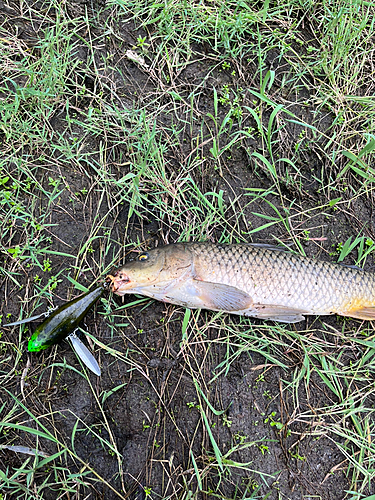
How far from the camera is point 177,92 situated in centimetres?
338

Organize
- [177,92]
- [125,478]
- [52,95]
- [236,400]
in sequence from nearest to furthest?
[125,478], [236,400], [52,95], [177,92]

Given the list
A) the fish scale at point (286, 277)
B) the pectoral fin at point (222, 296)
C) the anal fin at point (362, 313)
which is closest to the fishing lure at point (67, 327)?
the pectoral fin at point (222, 296)

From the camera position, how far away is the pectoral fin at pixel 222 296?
2748mm

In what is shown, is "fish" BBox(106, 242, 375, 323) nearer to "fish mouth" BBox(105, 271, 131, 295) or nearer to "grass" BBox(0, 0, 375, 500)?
"fish mouth" BBox(105, 271, 131, 295)

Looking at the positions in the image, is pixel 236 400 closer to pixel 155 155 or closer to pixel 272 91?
pixel 155 155

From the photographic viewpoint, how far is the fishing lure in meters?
2.63

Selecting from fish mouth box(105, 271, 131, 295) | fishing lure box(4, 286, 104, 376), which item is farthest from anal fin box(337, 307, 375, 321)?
fishing lure box(4, 286, 104, 376)

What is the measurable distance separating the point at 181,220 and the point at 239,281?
78 cm

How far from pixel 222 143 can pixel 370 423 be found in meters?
2.79

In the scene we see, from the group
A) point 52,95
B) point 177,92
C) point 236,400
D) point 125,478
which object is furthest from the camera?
point 177,92

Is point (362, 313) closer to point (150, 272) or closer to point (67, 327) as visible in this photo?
point (150, 272)

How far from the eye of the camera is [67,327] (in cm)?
268

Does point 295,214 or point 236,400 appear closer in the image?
point 236,400

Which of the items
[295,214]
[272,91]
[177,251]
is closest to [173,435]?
[177,251]
